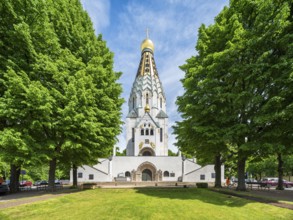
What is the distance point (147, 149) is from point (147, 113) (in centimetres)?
959

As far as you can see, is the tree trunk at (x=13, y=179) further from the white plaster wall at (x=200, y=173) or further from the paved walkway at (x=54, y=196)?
the white plaster wall at (x=200, y=173)

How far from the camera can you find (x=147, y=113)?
5938 centimetres

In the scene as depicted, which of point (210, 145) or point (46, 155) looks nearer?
point (46, 155)

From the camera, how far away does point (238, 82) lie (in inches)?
651

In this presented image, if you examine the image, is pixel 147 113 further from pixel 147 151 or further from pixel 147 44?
pixel 147 44

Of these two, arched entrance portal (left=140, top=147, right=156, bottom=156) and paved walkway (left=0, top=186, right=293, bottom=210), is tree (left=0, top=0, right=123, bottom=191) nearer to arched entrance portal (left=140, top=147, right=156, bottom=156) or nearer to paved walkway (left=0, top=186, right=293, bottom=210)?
paved walkway (left=0, top=186, right=293, bottom=210)

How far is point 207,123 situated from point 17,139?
1297 cm

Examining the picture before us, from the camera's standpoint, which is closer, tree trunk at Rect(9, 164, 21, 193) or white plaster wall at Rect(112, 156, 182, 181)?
tree trunk at Rect(9, 164, 21, 193)

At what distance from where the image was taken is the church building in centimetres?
4422

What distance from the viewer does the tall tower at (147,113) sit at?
187 feet

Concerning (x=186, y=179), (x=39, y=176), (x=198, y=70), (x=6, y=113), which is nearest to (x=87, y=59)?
(x=6, y=113)

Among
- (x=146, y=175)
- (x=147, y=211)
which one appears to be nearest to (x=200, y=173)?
(x=146, y=175)

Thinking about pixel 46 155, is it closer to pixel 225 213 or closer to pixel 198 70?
pixel 225 213

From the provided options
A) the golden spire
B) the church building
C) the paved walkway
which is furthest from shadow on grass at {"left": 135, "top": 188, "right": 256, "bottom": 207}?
the golden spire
